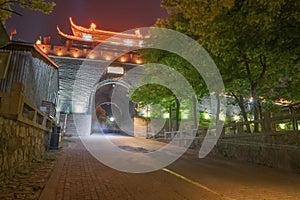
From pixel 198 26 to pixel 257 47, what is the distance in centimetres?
269

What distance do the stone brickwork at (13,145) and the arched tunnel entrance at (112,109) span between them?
3300 cm

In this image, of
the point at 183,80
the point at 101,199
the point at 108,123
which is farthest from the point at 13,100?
the point at 108,123

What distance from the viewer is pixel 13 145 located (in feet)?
19.7

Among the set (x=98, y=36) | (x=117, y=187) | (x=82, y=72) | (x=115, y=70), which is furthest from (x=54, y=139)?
(x=98, y=36)

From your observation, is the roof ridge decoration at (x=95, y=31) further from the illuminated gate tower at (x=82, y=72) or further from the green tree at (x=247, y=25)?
the green tree at (x=247, y=25)

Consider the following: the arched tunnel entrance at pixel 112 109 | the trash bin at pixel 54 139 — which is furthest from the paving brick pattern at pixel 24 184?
the arched tunnel entrance at pixel 112 109

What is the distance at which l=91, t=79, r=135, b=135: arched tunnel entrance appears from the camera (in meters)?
43.5

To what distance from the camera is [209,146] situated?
15.7 meters

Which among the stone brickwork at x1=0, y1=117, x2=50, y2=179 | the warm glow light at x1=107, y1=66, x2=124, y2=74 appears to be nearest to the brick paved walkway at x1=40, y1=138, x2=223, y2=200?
the stone brickwork at x1=0, y1=117, x2=50, y2=179

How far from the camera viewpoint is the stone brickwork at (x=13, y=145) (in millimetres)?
5304

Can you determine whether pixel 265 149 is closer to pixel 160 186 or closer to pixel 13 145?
pixel 160 186

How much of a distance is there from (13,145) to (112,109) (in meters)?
47.7

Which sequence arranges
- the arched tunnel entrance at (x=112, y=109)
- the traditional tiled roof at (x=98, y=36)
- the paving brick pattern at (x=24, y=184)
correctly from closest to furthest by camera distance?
the paving brick pattern at (x=24, y=184), the arched tunnel entrance at (x=112, y=109), the traditional tiled roof at (x=98, y=36)

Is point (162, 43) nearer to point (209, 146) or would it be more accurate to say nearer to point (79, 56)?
point (209, 146)
